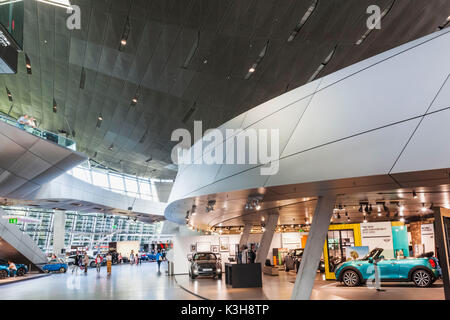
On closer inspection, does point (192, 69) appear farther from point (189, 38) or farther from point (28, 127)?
point (28, 127)

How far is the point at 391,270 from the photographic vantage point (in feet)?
48.1

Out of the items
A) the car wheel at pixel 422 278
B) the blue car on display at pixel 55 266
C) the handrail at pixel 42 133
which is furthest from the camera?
the blue car on display at pixel 55 266

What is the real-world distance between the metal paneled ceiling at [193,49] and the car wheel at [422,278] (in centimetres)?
989

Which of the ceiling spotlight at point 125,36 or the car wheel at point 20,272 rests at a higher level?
the ceiling spotlight at point 125,36

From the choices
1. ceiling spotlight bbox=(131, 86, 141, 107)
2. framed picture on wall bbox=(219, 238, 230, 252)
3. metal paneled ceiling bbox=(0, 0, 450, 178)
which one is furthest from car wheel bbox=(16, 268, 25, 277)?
ceiling spotlight bbox=(131, 86, 141, 107)

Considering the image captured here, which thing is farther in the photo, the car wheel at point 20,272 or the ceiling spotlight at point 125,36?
the car wheel at point 20,272

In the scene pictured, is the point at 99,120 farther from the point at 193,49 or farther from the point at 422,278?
the point at 422,278

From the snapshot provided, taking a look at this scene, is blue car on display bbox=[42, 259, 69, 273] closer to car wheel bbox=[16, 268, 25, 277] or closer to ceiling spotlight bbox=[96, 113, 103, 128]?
car wheel bbox=[16, 268, 25, 277]

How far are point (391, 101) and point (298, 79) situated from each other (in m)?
11.1

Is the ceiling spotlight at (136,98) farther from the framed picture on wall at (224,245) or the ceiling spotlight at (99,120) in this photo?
the framed picture on wall at (224,245)

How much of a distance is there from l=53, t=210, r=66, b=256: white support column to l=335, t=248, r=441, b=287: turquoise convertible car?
1356 inches

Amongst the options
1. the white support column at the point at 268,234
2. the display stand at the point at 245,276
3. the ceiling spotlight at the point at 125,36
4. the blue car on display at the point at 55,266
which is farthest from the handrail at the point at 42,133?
the blue car on display at the point at 55,266

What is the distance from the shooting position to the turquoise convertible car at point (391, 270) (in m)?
14.2

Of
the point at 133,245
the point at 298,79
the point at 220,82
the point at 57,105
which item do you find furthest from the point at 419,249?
the point at 133,245
